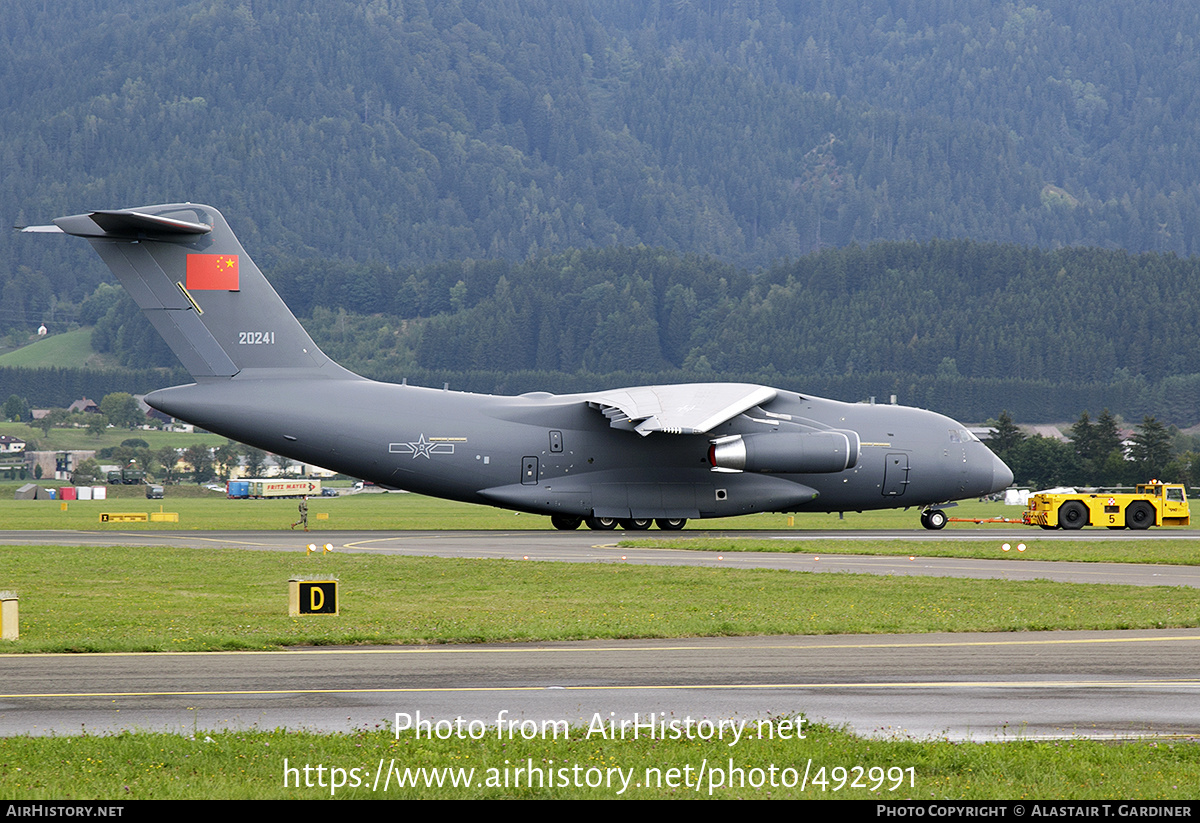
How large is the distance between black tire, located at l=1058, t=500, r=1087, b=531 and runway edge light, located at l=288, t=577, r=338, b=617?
33010mm

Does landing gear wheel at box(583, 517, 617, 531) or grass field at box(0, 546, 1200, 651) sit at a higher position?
grass field at box(0, 546, 1200, 651)

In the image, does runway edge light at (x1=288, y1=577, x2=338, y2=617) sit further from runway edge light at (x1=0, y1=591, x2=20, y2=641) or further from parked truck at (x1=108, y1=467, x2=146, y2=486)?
parked truck at (x1=108, y1=467, x2=146, y2=486)

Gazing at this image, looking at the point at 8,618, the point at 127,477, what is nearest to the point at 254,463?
the point at 127,477

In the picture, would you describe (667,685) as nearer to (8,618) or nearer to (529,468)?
(8,618)

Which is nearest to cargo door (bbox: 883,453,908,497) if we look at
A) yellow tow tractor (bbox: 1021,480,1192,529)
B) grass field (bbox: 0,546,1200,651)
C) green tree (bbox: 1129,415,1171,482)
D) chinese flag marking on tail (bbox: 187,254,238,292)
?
yellow tow tractor (bbox: 1021,480,1192,529)

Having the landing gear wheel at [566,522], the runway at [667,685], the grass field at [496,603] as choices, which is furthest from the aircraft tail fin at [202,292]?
the runway at [667,685]

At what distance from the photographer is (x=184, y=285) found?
4062 cm

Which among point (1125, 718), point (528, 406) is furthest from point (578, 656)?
point (528, 406)

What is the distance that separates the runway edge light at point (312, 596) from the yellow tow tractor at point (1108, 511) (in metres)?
32.9

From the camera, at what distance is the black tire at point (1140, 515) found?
47.5m

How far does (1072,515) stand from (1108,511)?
1168 mm

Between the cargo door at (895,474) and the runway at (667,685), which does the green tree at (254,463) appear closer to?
the cargo door at (895,474)

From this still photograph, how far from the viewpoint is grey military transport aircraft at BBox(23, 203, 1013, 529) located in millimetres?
40750

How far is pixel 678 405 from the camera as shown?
41594 mm
